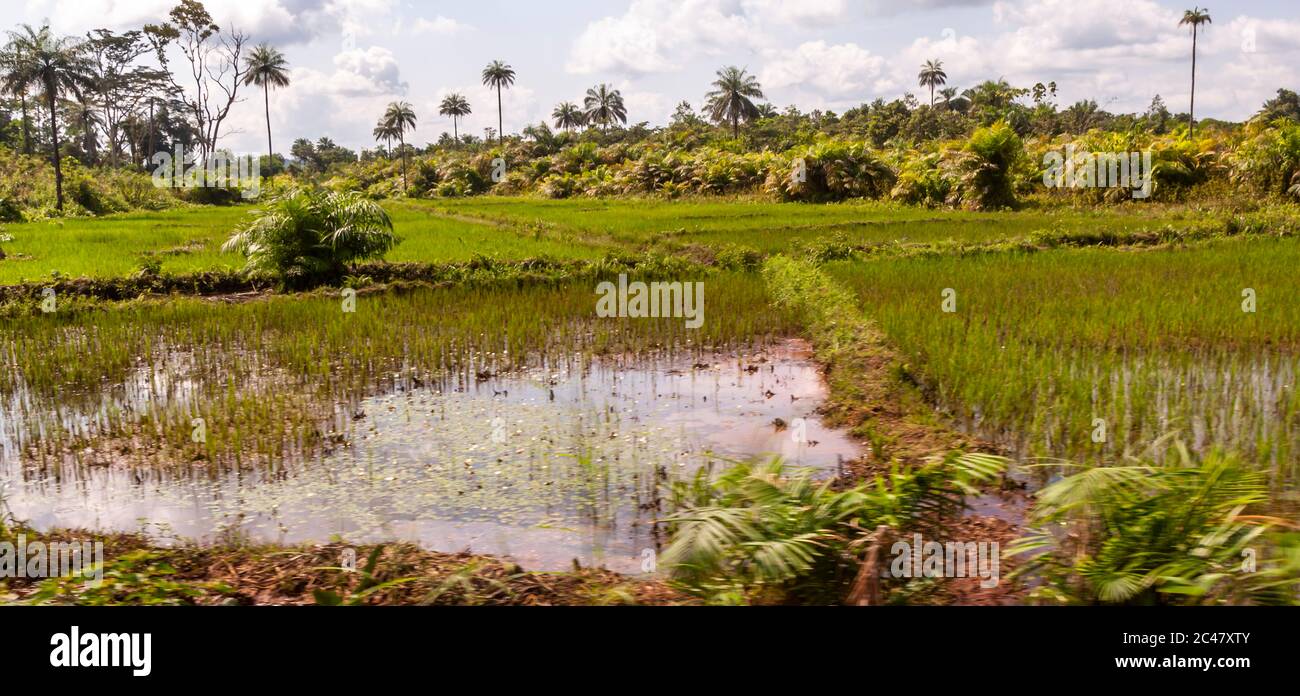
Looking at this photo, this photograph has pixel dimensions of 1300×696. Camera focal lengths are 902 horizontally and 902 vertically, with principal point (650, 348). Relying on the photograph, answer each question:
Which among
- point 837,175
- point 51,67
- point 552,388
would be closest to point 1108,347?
point 552,388

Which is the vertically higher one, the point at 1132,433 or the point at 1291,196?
the point at 1291,196

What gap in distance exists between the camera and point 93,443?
16.9ft

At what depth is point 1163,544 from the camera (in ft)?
9.28

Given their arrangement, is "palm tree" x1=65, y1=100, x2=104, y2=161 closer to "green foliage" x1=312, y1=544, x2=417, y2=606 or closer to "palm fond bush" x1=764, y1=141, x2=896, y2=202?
"palm fond bush" x1=764, y1=141, x2=896, y2=202

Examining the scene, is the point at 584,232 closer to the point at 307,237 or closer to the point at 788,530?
the point at 307,237

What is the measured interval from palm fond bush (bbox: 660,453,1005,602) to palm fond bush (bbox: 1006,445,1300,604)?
0.41 m

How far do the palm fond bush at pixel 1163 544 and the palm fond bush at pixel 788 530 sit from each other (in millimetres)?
410

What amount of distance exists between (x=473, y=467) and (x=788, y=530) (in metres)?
2.15

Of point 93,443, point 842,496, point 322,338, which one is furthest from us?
point 322,338

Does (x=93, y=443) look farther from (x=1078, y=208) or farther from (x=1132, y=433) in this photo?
(x=1078, y=208)

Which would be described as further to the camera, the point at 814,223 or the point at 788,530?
the point at 814,223

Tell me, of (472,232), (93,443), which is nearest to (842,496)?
Answer: (93,443)
